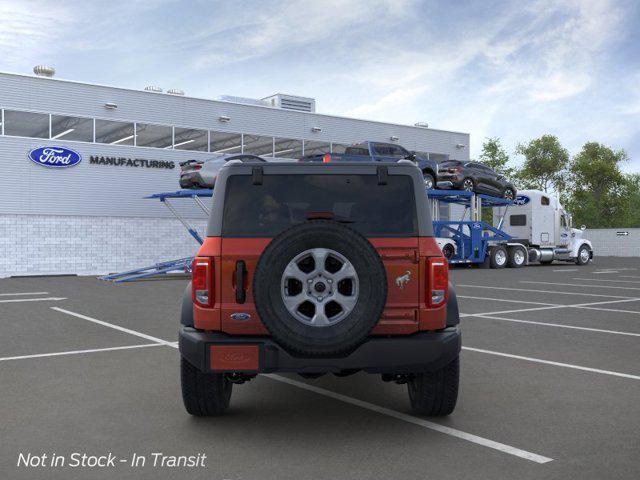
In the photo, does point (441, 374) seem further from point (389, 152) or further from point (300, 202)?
point (389, 152)

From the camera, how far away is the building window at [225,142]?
30633mm

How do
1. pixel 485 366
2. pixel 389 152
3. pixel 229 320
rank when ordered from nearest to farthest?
pixel 229 320
pixel 485 366
pixel 389 152

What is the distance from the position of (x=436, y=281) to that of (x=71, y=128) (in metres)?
25.1

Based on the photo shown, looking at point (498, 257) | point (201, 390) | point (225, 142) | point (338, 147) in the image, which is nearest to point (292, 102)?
point (338, 147)

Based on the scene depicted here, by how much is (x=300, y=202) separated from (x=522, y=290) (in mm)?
13089

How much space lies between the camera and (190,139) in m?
29.9

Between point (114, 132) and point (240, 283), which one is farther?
point (114, 132)

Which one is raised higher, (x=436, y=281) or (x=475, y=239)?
(x=475, y=239)

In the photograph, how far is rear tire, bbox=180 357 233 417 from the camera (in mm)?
5027

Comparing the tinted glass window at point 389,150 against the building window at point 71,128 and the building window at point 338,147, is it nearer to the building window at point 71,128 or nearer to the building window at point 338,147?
the building window at point 338,147

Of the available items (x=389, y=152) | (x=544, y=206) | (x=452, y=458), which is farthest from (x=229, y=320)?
(x=544, y=206)

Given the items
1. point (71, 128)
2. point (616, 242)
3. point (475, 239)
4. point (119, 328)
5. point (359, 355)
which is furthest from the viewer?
point (616, 242)

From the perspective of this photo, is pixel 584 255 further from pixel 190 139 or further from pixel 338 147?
pixel 190 139

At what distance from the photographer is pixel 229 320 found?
182 inches
